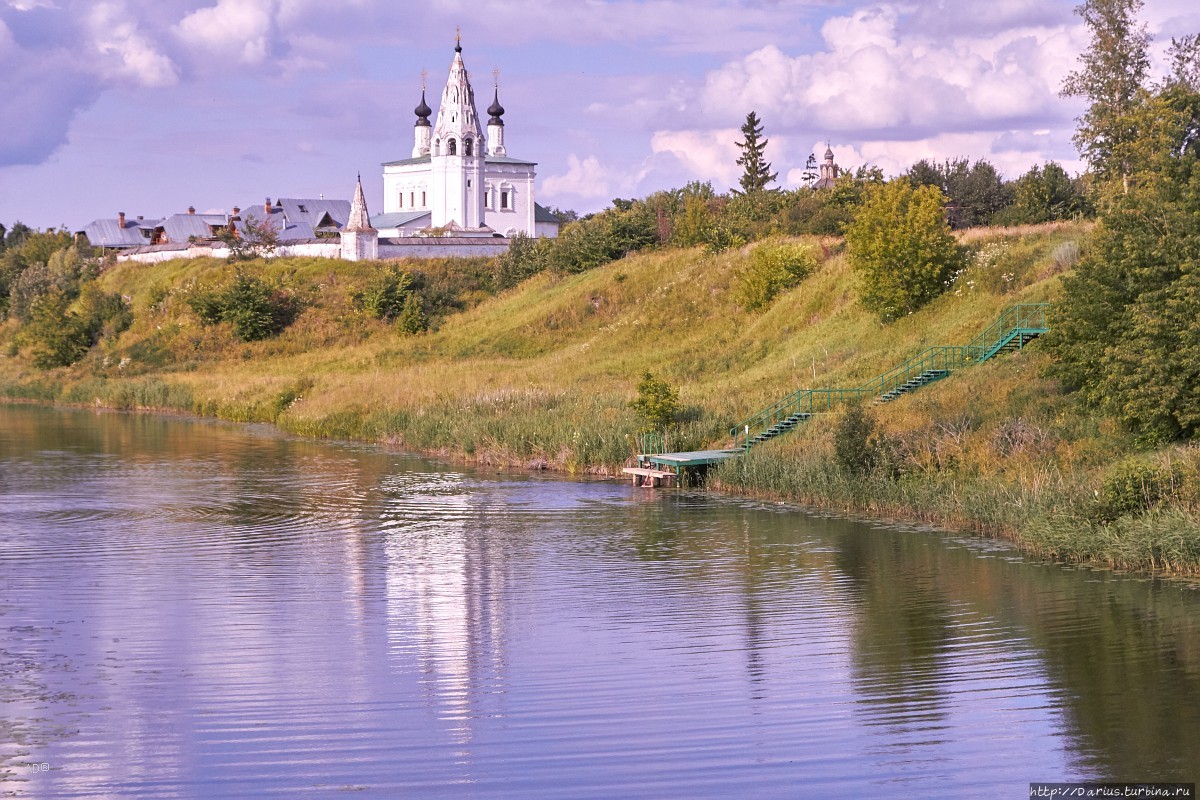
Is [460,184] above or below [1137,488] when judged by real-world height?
above

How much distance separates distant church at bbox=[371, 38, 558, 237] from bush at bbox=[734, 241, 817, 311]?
5479 cm

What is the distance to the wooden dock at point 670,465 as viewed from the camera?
1625 inches

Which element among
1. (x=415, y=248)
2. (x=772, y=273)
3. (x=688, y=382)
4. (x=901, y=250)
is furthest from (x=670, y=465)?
(x=415, y=248)

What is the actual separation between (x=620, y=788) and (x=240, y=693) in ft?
22.4

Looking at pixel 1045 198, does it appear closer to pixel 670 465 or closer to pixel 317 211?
pixel 670 465

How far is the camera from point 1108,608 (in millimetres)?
25422

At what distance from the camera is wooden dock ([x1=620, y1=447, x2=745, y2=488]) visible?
1625 inches

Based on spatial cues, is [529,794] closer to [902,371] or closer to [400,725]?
[400,725]

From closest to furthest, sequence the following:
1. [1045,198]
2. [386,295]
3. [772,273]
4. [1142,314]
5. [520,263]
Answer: [1142,314] < [772,273] < [1045,198] < [386,295] < [520,263]

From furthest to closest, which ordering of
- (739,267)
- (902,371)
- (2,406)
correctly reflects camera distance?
(2,406) < (739,267) < (902,371)

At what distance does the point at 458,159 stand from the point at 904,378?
8670 centimetres

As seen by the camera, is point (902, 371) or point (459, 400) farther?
point (459, 400)

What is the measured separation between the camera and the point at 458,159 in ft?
416

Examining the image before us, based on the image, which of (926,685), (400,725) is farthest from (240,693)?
(926,685)
